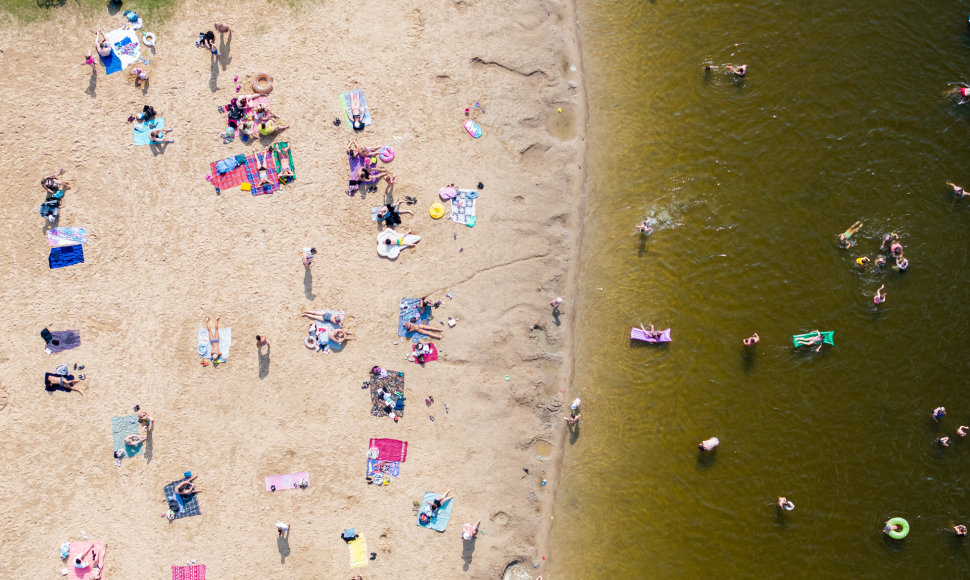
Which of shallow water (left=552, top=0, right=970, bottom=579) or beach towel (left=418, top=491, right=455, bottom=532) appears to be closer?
beach towel (left=418, top=491, right=455, bottom=532)

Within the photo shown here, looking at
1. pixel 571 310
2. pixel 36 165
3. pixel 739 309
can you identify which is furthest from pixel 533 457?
pixel 36 165

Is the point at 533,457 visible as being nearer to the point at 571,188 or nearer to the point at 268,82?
the point at 571,188

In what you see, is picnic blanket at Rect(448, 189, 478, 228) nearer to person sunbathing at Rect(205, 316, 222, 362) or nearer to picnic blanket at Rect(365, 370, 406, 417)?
picnic blanket at Rect(365, 370, 406, 417)

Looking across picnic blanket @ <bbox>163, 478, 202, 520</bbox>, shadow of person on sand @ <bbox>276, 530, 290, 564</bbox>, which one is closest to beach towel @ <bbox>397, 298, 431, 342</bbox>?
shadow of person on sand @ <bbox>276, 530, 290, 564</bbox>

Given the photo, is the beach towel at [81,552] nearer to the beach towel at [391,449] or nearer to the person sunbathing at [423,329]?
the beach towel at [391,449]

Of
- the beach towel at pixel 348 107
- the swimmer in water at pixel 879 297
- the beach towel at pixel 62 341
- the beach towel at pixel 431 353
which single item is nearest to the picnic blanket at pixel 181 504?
the beach towel at pixel 62 341
